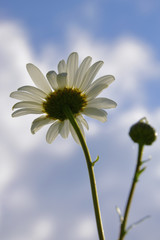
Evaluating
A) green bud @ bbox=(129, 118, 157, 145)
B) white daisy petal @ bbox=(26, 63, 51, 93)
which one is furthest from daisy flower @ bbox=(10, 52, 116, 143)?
green bud @ bbox=(129, 118, 157, 145)

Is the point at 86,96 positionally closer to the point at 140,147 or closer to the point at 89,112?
the point at 89,112

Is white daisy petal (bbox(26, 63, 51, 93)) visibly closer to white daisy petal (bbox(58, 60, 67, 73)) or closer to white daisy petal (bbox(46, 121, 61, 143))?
Answer: white daisy petal (bbox(58, 60, 67, 73))

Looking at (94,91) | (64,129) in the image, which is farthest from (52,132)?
(94,91)

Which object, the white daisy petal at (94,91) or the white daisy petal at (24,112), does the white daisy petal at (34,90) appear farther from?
the white daisy petal at (94,91)

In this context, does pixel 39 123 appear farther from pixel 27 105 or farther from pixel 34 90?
pixel 34 90

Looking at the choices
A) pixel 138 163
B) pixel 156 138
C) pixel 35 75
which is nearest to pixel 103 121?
pixel 35 75

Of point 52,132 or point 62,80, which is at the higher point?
point 62,80
